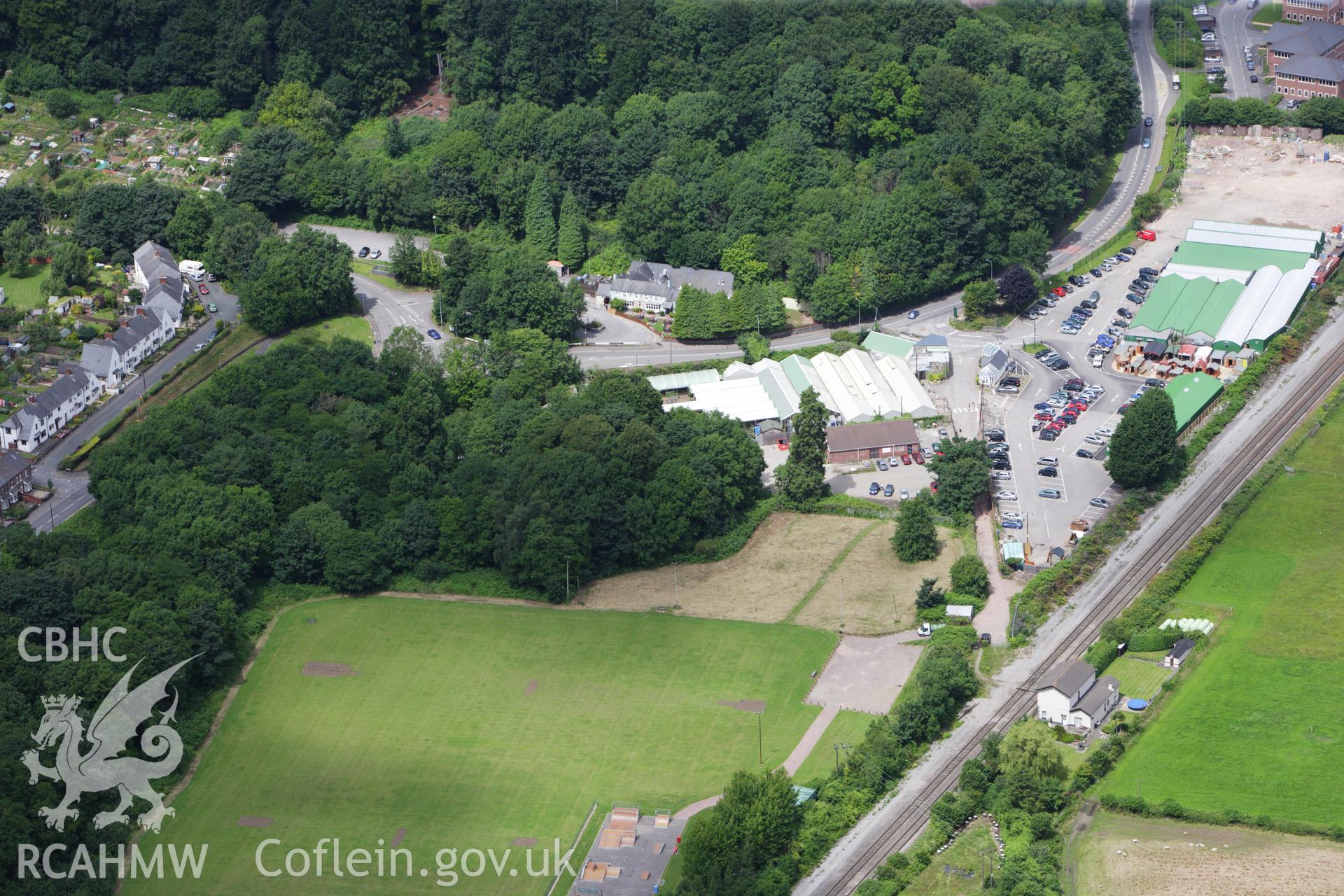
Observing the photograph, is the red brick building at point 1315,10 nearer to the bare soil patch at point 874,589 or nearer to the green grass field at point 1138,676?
the bare soil patch at point 874,589

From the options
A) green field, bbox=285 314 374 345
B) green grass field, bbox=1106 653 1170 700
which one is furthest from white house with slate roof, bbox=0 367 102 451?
green grass field, bbox=1106 653 1170 700

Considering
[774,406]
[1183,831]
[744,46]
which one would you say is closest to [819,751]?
[1183,831]

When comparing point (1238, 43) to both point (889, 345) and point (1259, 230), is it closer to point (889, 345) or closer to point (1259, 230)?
point (1259, 230)

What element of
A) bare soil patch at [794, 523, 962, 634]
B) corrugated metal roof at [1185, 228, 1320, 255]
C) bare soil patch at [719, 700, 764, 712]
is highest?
corrugated metal roof at [1185, 228, 1320, 255]

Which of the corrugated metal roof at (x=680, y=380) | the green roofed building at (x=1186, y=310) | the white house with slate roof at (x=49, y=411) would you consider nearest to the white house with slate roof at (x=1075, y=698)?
the corrugated metal roof at (x=680, y=380)

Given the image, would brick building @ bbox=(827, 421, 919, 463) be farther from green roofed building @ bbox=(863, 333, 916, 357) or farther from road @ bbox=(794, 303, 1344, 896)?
road @ bbox=(794, 303, 1344, 896)

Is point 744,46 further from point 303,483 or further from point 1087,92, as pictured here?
point 303,483
